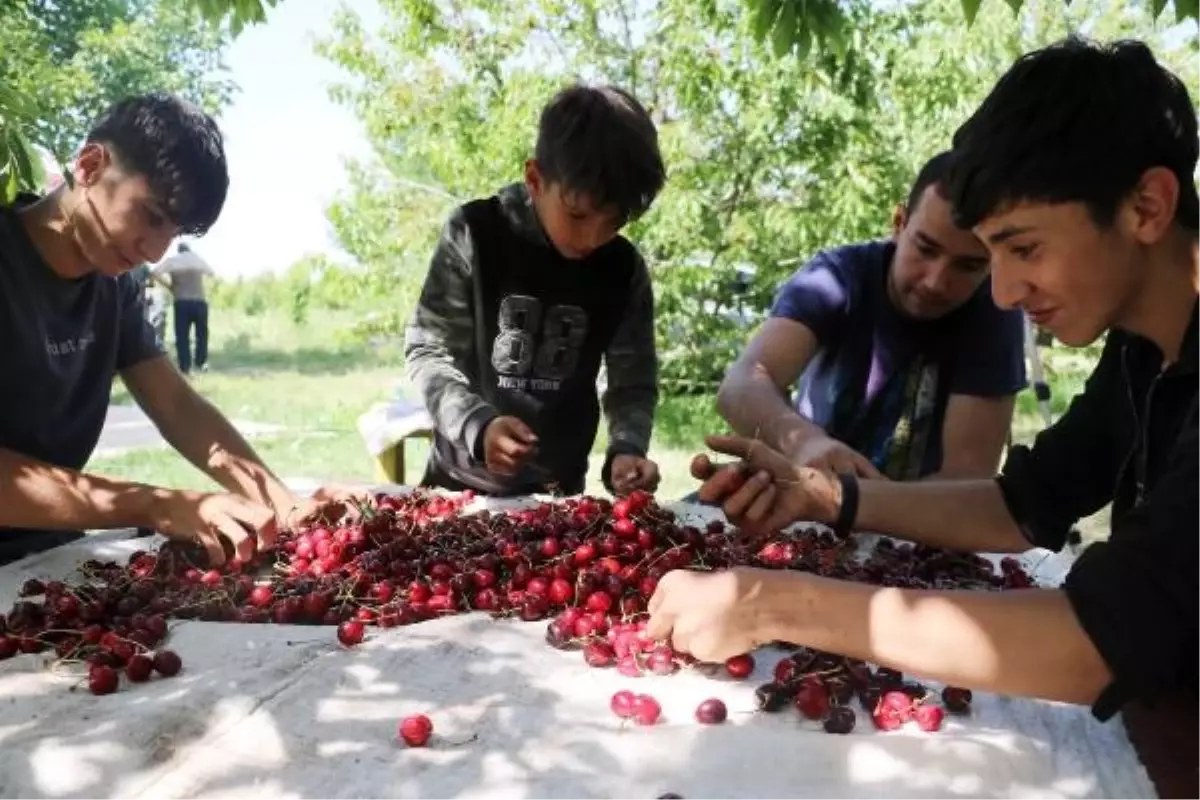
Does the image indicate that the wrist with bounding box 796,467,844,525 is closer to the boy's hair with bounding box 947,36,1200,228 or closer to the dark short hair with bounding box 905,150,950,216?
the dark short hair with bounding box 905,150,950,216

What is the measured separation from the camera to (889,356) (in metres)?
2.88

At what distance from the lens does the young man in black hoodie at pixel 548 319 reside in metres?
2.74

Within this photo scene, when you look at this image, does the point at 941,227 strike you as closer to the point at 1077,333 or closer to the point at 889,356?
the point at 889,356

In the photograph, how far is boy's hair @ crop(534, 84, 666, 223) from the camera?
2.61 m

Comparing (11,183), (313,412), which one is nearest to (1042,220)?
(11,183)

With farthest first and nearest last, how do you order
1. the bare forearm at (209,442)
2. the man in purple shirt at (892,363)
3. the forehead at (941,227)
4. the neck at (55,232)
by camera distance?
the man in purple shirt at (892,363) < the bare forearm at (209,442) < the forehead at (941,227) < the neck at (55,232)

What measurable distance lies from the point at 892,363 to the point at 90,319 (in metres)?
2.02

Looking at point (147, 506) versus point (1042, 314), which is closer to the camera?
point (1042, 314)

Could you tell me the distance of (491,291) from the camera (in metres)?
2.96

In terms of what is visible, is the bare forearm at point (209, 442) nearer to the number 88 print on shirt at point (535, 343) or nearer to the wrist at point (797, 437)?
the number 88 print on shirt at point (535, 343)

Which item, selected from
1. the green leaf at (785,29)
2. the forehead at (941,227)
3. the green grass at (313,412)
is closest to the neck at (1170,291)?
the forehead at (941,227)

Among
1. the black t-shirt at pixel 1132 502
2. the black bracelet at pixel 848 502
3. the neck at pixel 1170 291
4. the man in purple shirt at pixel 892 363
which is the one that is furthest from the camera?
the man in purple shirt at pixel 892 363

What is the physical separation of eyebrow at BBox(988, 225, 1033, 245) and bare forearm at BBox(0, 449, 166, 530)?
1.65 m

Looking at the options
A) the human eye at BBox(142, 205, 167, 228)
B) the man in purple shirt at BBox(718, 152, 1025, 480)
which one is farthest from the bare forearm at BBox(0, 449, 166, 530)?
the man in purple shirt at BBox(718, 152, 1025, 480)
